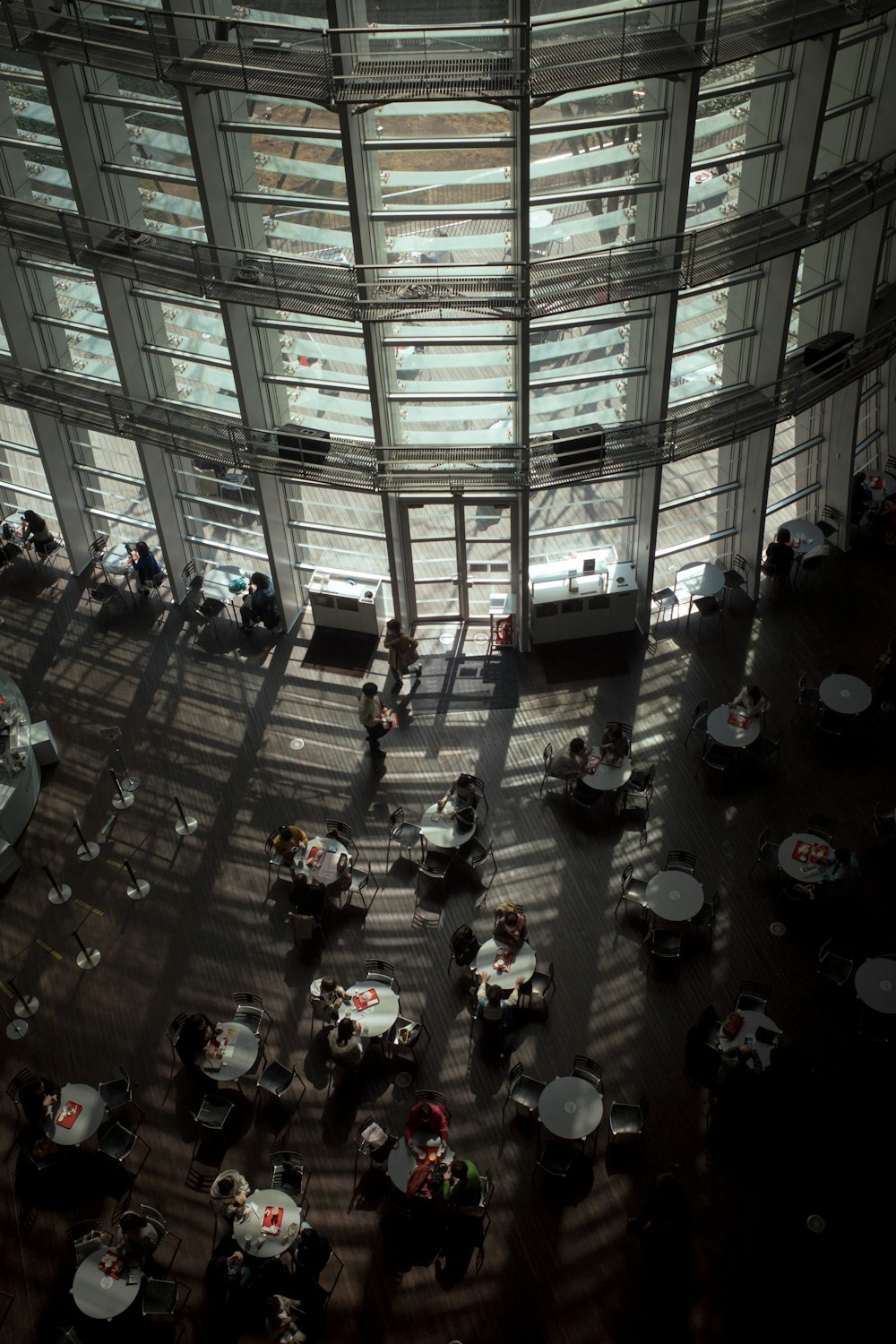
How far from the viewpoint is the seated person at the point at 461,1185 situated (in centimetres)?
1311

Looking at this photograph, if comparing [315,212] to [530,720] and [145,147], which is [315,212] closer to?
[145,147]

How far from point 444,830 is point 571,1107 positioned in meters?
4.60

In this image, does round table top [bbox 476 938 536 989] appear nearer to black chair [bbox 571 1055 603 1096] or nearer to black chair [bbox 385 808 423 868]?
black chair [bbox 571 1055 603 1096]

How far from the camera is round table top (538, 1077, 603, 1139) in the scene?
13.8 metres

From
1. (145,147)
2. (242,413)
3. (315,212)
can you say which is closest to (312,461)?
(242,413)

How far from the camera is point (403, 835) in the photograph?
57.6 feet

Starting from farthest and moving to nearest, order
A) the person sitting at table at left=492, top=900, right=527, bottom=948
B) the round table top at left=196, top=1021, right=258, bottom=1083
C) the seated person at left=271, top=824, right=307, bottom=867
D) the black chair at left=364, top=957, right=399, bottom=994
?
the seated person at left=271, top=824, right=307, bottom=867 → the person sitting at table at left=492, top=900, right=527, bottom=948 → the black chair at left=364, top=957, right=399, bottom=994 → the round table top at left=196, top=1021, right=258, bottom=1083

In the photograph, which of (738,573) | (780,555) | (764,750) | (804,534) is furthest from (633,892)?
(804,534)

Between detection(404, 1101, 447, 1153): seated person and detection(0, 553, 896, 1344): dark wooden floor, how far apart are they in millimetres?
796

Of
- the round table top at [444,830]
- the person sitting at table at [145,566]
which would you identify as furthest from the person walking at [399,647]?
the person sitting at table at [145,566]

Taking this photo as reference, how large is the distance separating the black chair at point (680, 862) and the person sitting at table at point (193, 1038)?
255 inches

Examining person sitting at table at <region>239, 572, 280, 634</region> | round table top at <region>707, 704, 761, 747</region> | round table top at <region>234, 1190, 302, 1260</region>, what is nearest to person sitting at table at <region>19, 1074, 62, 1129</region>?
round table top at <region>234, 1190, 302, 1260</region>

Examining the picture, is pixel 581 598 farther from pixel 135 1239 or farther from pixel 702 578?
pixel 135 1239

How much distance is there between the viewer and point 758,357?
18797 mm
